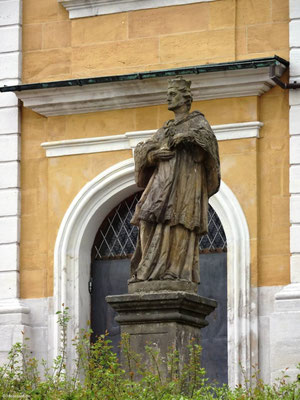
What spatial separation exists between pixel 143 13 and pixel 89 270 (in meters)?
3.30

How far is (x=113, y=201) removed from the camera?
2102 centimetres

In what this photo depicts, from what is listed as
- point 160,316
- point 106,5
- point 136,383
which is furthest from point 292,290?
point 136,383

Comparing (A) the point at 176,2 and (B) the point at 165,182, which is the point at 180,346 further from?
(A) the point at 176,2

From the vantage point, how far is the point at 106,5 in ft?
69.7

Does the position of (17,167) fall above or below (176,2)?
below

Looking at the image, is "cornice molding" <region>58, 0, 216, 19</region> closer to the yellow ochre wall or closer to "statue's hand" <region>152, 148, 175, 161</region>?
the yellow ochre wall

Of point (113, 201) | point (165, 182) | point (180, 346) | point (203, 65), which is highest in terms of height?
point (203, 65)

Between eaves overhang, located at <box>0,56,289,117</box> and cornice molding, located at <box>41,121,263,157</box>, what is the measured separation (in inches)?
15.1

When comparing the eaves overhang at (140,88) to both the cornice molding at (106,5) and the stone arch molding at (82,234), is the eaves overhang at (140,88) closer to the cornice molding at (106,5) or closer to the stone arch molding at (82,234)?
the stone arch molding at (82,234)

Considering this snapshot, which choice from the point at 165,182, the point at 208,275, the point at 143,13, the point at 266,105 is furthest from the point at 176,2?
the point at 165,182

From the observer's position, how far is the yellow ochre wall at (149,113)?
20.0m

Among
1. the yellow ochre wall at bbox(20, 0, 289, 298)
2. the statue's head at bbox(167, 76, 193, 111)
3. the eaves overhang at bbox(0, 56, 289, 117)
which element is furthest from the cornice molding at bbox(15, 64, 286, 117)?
the statue's head at bbox(167, 76, 193, 111)

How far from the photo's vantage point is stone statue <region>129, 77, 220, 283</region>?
50.2ft

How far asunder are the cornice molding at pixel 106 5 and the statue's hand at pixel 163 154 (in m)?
5.68
